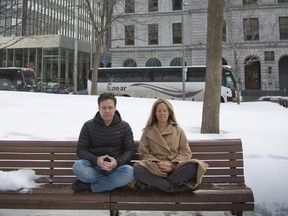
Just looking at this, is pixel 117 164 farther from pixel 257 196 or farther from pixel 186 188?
pixel 257 196

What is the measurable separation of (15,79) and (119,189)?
117ft

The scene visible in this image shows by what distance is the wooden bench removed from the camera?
3.67 m

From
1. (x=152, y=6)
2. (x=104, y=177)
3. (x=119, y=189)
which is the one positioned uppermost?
(x=152, y=6)

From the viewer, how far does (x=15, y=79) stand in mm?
36625

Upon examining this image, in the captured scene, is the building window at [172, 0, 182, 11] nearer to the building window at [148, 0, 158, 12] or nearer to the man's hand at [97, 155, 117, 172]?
the building window at [148, 0, 158, 12]

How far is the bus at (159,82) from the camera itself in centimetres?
2955

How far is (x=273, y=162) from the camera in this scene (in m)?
5.70

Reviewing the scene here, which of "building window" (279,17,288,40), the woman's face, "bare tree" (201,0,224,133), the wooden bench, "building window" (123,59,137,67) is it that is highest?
"building window" (279,17,288,40)

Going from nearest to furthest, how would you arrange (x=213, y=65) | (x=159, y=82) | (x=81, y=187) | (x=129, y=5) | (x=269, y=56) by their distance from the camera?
(x=81, y=187) < (x=213, y=65) < (x=159, y=82) < (x=129, y=5) < (x=269, y=56)

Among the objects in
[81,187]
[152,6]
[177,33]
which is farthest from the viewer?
[152,6]

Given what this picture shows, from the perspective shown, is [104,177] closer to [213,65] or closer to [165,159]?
[165,159]

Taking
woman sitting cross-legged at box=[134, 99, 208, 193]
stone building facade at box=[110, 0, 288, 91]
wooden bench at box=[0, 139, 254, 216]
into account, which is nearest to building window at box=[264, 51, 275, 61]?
stone building facade at box=[110, 0, 288, 91]

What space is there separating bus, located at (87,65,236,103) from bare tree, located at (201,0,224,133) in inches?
845

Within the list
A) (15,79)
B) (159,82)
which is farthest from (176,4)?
(15,79)
